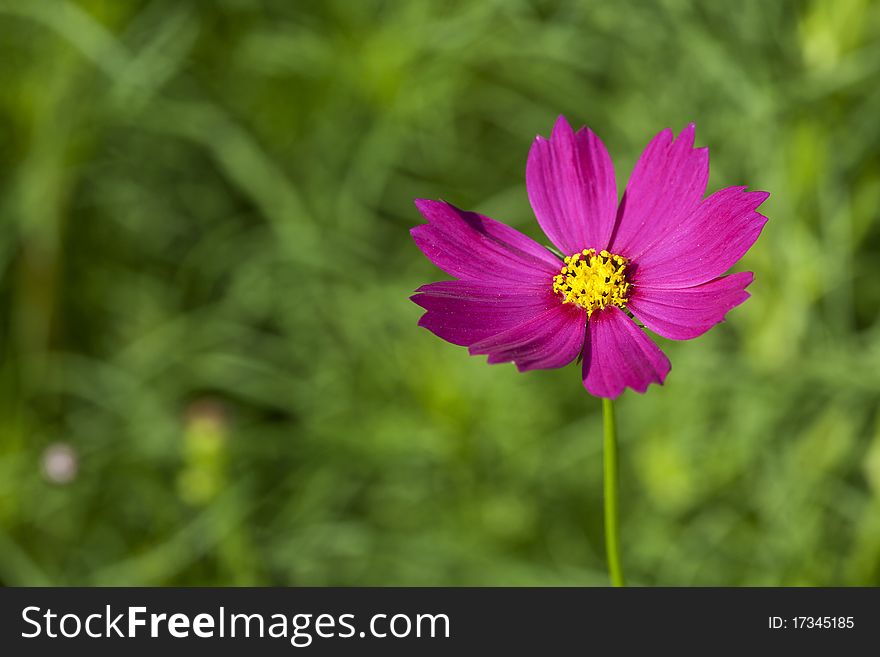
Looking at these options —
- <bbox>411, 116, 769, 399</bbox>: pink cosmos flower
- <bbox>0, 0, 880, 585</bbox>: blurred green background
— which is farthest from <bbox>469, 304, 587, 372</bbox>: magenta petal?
<bbox>0, 0, 880, 585</bbox>: blurred green background

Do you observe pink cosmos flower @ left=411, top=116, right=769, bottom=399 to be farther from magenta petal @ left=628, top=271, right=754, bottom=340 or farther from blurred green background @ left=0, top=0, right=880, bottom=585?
blurred green background @ left=0, top=0, right=880, bottom=585

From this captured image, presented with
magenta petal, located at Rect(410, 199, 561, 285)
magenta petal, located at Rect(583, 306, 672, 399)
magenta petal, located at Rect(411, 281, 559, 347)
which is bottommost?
magenta petal, located at Rect(583, 306, 672, 399)

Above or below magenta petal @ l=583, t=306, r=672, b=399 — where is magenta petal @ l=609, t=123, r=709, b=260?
above

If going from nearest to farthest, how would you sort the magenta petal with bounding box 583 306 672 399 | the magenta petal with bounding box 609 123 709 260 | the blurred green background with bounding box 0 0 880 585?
1. the magenta petal with bounding box 583 306 672 399
2. the magenta petal with bounding box 609 123 709 260
3. the blurred green background with bounding box 0 0 880 585

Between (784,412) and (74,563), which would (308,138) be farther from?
(784,412)

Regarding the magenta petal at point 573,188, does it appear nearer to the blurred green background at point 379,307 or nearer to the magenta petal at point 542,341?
the magenta petal at point 542,341

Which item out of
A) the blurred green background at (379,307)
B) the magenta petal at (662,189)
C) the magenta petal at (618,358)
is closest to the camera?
the magenta petal at (618,358)

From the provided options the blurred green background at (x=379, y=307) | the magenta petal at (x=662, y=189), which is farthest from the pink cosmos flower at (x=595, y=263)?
the blurred green background at (x=379, y=307)
